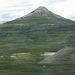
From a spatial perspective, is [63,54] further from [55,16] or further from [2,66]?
[55,16]

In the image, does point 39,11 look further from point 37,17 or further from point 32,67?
point 32,67

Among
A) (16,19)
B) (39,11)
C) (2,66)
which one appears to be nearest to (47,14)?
(39,11)

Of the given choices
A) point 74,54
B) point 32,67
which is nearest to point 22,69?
point 32,67

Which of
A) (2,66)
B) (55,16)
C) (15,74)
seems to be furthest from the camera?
(55,16)

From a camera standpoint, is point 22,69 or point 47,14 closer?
point 22,69

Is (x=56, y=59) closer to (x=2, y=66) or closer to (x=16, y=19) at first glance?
(x=2, y=66)

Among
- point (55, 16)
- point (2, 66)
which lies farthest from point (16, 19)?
point (2, 66)

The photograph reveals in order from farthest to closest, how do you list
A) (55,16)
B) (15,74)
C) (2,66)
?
(55,16) → (2,66) → (15,74)

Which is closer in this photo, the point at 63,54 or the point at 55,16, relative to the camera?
the point at 63,54
